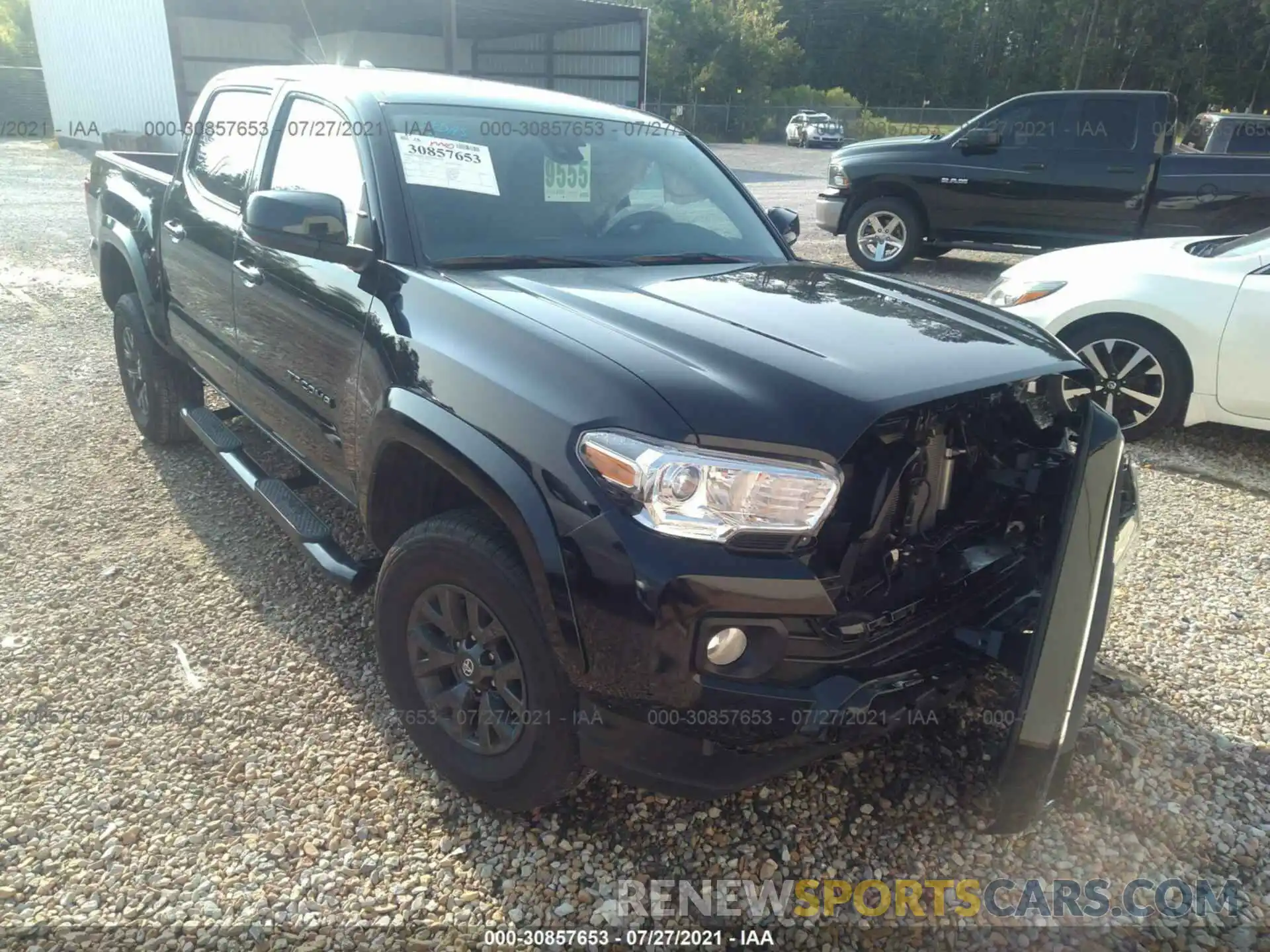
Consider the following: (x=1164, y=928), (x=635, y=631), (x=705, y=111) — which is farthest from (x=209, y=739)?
(x=705, y=111)

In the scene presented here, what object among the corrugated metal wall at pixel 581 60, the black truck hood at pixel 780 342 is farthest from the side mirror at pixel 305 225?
the corrugated metal wall at pixel 581 60

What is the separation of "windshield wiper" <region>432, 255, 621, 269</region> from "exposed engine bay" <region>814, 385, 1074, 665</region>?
1.23 m

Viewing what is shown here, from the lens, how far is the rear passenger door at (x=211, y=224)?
3602 millimetres

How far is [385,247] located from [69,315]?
646 centimetres

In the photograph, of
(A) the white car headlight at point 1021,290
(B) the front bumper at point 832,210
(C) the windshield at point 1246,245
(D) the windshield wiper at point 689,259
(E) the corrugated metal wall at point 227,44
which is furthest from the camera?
(E) the corrugated metal wall at point 227,44

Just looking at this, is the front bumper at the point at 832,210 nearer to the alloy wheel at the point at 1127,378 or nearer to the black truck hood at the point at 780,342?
the alloy wheel at the point at 1127,378

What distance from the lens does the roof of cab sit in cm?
305

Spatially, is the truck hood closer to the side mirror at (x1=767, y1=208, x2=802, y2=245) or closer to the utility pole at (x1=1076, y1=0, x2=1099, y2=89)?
the side mirror at (x1=767, y1=208, x2=802, y2=245)

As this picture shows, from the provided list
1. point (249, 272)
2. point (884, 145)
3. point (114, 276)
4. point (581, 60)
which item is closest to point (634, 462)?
point (249, 272)

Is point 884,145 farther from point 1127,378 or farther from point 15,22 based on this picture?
point 15,22

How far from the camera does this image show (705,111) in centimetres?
4034

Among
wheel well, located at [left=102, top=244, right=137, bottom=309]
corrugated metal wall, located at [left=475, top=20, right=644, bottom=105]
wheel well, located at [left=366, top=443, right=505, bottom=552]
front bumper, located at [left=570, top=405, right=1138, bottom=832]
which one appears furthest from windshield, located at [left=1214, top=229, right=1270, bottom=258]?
corrugated metal wall, located at [left=475, top=20, right=644, bottom=105]

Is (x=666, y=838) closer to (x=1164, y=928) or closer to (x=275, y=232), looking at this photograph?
(x=1164, y=928)

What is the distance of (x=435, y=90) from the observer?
3154 millimetres
